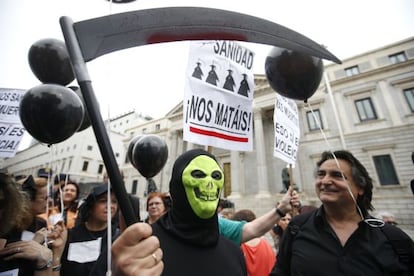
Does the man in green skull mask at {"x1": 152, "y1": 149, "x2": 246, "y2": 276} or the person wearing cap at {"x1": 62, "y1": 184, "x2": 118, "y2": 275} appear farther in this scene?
the person wearing cap at {"x1": 62, "y1": 184, "x2": 118, "y2": 275}

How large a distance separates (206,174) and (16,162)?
6394 cm

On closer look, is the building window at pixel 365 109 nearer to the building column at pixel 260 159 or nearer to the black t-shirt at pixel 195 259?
the building column at pixel 260 159

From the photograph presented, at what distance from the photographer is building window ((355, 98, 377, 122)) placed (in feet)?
59.6

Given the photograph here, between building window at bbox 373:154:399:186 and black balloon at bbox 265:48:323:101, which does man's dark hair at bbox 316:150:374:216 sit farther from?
building window at bbox 373:154:399:186

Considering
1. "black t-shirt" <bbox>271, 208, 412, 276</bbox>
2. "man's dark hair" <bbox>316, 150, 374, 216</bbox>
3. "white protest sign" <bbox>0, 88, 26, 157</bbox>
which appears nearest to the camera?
"black t-shirt" <bbox>271, 208, 412, 276</bbox>

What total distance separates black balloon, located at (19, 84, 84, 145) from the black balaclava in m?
1.37

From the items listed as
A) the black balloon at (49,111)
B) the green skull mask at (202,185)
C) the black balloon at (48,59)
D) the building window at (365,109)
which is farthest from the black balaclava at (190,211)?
the building window at (365,109)

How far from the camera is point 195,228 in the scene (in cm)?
167

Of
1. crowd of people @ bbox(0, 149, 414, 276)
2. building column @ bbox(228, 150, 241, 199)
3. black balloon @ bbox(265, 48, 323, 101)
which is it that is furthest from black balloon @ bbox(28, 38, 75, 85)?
building column @ bbox(228, 150, 241, 199)

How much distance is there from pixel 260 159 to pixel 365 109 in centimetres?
991

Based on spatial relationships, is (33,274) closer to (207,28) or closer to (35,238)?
(35,238)

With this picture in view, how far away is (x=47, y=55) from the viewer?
2.67 m

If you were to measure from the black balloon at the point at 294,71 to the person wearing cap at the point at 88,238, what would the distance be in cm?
249

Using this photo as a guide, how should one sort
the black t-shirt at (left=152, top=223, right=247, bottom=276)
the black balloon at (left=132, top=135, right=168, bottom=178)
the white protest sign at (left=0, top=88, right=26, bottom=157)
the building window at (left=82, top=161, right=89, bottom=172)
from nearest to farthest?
the black t-shirt at (left=152, top=223, right=247, bottom=276), the white protest sign at (left=0, top=88, right=26, bottom=157), the black balloon at (left=132, top=135, right=168, bottom=178), the building window at (left=82, top=161, right=89, bottom=172)
